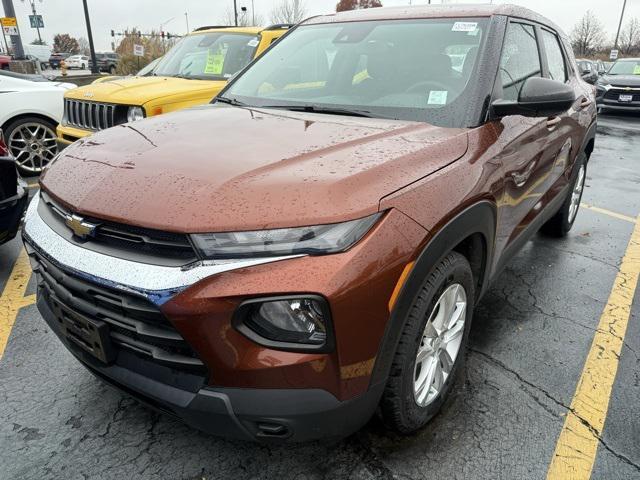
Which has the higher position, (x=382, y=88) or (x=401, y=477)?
(x=382, y=88)

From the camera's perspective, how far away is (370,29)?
9.63ft

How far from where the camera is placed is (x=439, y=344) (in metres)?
2.16

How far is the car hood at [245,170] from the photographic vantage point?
5.10ft

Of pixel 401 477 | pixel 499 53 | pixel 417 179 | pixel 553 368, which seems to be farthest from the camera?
pixel 553 368

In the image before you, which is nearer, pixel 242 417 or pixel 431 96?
pixel 242 417

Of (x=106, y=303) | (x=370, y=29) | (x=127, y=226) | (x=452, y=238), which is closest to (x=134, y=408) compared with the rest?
(x=106, y=303)

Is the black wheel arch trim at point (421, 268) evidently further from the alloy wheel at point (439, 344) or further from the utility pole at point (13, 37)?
the utility pole at point (13, 37)

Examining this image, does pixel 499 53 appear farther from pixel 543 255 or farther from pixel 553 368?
pixel 543 255

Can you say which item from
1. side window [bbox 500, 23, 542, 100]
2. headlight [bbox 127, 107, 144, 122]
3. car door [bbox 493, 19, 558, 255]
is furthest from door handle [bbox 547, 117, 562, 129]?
headlight [bbox 127, 107, 144, 122]

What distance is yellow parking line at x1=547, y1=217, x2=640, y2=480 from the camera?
2.04m

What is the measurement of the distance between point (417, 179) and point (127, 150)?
3.71 feet

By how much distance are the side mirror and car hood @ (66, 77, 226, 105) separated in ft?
11.7

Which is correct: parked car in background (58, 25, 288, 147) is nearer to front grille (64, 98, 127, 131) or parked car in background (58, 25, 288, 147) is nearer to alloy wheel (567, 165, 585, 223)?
front grille (64, 98, 127, 131)

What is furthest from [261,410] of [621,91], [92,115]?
[621,91]
